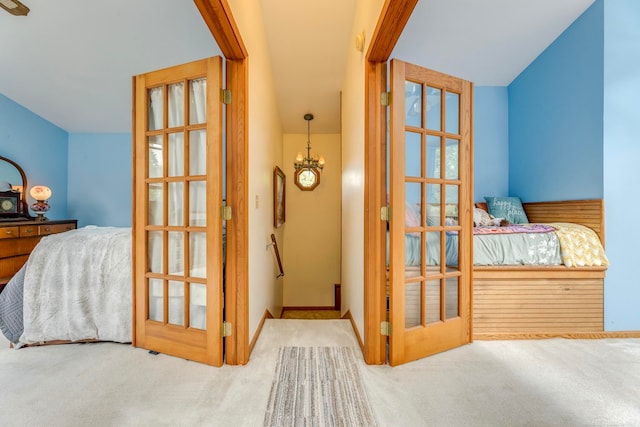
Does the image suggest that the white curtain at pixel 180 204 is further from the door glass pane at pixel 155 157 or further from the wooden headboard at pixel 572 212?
the wooden headboard at pixel 572 212

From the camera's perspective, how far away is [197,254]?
1756 mm

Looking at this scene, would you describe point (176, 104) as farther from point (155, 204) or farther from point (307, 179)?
point (307, 179)

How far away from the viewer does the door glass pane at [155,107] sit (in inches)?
72.9

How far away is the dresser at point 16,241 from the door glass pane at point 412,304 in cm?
429

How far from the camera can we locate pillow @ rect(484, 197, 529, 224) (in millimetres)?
3127

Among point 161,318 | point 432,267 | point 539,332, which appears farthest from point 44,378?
point 539,332

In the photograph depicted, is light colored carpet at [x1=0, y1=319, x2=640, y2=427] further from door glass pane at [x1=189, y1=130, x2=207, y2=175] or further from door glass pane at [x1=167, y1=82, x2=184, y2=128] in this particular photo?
door glass pane at [x1=167, y1=82, x2=184, y2=128]

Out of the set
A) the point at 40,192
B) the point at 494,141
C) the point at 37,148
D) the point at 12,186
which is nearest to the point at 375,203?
the point at 494,141

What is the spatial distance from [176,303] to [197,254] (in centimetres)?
39

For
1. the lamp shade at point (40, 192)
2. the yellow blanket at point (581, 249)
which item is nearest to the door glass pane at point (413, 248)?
the yellow blanket at point (581, 249)

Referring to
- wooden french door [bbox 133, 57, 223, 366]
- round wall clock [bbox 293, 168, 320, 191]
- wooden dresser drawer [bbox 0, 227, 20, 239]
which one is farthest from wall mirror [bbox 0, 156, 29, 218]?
round wall clock [bbox 293, 168, 320, 191]

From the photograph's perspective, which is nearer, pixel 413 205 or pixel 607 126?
pixel 413 205

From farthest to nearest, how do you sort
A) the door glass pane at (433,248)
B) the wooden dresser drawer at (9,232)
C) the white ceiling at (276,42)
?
the wooden dresser drawer at (9,232) → the white ceiling at (276,42) → the door glass pane at (433,248)

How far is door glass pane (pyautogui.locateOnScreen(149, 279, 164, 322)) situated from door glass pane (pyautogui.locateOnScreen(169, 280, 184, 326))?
0.09 metres
